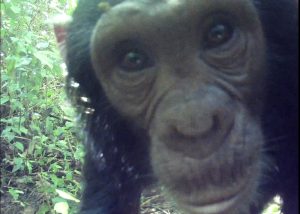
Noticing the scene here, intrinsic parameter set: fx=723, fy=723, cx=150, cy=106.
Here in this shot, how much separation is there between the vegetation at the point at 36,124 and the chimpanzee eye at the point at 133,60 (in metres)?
0.70

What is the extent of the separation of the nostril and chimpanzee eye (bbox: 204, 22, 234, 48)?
14.7 inches

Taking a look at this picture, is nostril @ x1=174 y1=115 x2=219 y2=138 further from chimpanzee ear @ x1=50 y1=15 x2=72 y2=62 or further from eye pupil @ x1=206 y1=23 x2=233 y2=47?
chimpanzee ear @ x1=50 y1=15 x2=72 y2=62

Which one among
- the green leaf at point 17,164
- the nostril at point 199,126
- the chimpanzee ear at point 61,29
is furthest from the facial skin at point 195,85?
the green leaf at point 17,164

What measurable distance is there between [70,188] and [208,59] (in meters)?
1.67

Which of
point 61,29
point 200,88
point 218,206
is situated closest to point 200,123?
point 200,88

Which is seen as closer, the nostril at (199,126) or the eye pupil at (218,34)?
the nostril at (199,126)

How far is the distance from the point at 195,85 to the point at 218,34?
26 centimetres

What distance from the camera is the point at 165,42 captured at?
2.81 metres

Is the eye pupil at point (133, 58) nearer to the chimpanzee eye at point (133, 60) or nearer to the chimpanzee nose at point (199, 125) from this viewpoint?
the chimpanzee eye at point (133, 60)

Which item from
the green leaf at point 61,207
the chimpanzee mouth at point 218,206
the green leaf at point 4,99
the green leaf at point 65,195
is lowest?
the green leaf at point 61,207

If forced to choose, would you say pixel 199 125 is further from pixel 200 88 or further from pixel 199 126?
pixel 200 88

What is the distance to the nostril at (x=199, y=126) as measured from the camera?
254 centimetres

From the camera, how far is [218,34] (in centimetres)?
279

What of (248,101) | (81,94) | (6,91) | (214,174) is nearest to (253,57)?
(248,101)
